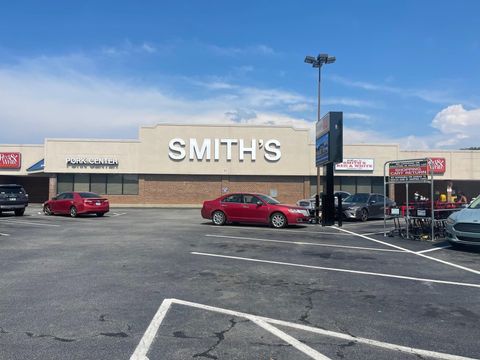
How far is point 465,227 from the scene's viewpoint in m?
11.2

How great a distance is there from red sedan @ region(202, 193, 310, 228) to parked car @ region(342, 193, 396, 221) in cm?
471

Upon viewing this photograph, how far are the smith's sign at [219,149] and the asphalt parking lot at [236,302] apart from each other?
81.3ft

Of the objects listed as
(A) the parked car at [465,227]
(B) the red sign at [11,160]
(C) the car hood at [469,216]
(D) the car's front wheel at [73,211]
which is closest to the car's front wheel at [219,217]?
(D) the car's front wheel at [73,211]

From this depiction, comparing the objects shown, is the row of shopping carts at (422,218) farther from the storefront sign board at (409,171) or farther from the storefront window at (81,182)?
the storefront window at (81,182)

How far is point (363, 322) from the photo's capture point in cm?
528

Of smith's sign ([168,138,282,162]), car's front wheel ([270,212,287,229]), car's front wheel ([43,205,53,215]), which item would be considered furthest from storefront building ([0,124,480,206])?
car's front wheel ([270,212,287,229])

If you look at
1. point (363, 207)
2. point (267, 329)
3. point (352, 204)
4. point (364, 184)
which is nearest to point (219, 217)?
point (352, 204)

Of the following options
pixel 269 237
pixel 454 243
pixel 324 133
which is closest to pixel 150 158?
pixel 324 133

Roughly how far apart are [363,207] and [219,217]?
24.8 ft

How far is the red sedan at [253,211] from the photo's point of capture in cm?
1709

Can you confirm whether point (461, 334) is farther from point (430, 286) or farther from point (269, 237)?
point (269, 237)

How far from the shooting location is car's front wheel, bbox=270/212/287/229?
17.1m

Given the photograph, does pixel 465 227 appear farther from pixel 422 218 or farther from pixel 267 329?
pixel 267 329

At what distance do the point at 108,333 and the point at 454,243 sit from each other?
10019 mm
